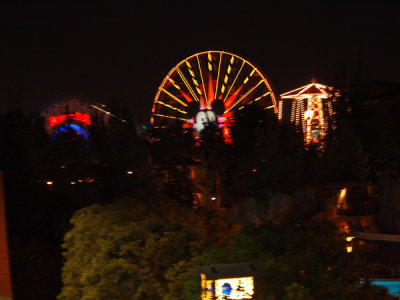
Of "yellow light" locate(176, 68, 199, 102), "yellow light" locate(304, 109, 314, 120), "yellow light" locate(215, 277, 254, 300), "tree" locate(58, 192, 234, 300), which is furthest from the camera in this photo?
"yellow light" locate(304, 109, 314, 120)

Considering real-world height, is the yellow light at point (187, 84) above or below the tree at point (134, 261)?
above

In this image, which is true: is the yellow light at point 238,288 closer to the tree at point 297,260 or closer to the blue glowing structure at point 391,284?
the tree at point 297,260

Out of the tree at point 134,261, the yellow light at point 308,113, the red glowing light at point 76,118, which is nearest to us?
the tree at point 134,261

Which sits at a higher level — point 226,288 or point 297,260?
point 297,260

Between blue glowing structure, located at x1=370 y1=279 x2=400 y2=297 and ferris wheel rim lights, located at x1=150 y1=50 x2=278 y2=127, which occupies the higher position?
ferris wheel rim lights, located at x1=150 y1=50 x2=278 y2=127

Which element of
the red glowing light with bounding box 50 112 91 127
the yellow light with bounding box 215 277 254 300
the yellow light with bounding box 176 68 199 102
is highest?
the yellow light with bounding box 176 68 199 102

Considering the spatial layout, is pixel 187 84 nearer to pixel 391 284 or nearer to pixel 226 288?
pixel 391 284

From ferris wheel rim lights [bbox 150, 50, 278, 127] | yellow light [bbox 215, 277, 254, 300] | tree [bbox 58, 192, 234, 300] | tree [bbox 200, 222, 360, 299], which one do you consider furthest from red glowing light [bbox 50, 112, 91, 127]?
yellow light [bbox 215, 277, 254, 300]

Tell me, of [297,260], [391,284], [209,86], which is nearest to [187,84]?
[209,86]

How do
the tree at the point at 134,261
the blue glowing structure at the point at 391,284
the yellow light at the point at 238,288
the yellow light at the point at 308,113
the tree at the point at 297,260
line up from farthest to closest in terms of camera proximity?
the yellow light at the point at 308,113 → the blue glowing structure at the point at 391,284 → the tree at the point at 134,261 → the tree at the point at 297,260 → the yellow light at the point at 238,288

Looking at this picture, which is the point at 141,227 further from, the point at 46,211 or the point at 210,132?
the point at 210,132

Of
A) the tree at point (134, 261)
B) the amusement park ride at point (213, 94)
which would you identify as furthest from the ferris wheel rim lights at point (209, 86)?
the tree at point (134, 261)

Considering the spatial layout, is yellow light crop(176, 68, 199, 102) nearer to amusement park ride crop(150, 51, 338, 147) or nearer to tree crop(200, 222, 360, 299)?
amusement park ride crop(150, 51, 338, 147)

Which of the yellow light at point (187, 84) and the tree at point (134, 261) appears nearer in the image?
the tree at point (134, 261)
